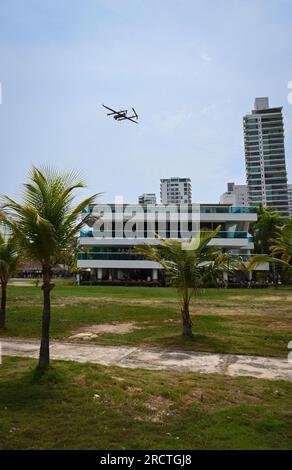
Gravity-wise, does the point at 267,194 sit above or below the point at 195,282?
above

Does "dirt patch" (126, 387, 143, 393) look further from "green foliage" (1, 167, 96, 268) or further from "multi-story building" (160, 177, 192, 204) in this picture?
"multi-story building" (160, 177, 192, 204)

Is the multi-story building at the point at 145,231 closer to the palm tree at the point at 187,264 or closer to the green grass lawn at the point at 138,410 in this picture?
the palm tree at the point at 187,264

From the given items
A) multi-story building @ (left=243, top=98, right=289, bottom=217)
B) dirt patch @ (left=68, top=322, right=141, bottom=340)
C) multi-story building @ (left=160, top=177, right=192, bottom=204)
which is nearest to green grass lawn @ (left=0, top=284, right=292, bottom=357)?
dirt patch @ (left=68, top=322, right=141, bottom=340)

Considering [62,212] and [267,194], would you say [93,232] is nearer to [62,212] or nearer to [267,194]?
[62,212]

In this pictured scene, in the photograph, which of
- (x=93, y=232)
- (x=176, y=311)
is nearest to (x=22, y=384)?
(x=176, y=311)

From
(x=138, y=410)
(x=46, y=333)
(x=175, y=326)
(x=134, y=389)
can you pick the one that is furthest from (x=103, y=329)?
(x=138, y=410)
